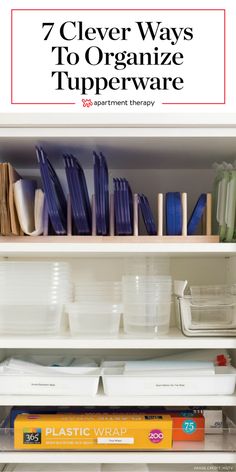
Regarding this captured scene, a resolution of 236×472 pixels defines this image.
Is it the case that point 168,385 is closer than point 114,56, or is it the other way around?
point 168,385

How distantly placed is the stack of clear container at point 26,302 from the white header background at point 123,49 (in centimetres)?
55

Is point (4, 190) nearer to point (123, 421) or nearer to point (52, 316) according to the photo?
point (52, 316)

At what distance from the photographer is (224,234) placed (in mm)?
1413

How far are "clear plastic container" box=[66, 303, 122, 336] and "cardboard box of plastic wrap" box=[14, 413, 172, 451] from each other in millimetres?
215

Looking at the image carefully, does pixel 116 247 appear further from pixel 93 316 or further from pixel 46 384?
pixel 46 384

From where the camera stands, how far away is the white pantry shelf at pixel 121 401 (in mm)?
1340

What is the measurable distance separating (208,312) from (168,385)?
0.21m

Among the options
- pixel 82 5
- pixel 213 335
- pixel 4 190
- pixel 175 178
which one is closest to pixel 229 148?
pixel 175 178

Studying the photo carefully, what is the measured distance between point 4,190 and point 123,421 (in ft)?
2.01

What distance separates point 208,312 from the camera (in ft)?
4.75

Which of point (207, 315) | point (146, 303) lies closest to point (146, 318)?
point (146, 303)

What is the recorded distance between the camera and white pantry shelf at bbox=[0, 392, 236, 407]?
52.7 inches

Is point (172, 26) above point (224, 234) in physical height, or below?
above

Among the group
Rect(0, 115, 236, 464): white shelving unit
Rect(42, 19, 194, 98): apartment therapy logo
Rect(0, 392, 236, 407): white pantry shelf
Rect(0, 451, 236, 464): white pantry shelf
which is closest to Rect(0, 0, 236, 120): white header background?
Rect(42, 19, 194, 98): apartment therapy logo
